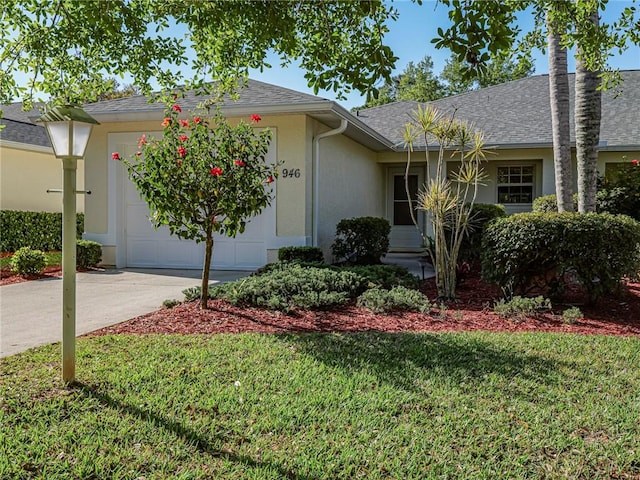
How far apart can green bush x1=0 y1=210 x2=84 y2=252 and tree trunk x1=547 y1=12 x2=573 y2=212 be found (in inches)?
506

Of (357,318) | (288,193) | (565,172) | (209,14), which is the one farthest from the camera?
(288,193)

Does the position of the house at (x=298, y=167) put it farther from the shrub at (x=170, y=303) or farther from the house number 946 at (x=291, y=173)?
the shrub at (x=170, y=303)

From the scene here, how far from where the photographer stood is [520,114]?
47.6 feet

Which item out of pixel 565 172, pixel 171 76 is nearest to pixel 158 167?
pixel 171 76

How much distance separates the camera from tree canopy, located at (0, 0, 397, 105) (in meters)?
4.36

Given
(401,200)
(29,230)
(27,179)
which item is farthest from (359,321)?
(27,179)

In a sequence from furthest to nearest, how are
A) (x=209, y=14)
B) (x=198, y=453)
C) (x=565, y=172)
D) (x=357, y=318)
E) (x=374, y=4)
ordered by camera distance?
(x=565, y=172) → (x=357, y=318) → (x=209, y=14) → (x=374, y=4) → (x=198, y=453)

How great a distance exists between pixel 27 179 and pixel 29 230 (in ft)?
7.51

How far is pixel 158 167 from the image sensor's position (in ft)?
18.4

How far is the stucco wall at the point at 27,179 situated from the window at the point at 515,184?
12482 millimetres

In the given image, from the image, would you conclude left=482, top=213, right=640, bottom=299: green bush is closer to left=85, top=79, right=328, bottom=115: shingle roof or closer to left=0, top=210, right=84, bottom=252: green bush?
left=85, top=79, right=328, bottom=115: shingle roof

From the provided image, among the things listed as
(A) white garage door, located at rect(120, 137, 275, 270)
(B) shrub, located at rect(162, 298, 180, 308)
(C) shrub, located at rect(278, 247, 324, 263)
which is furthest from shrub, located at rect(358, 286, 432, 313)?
(A) white garage door, located at rect(120, 137, 275, 270)

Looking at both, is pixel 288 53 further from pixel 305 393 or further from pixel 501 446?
pixel 501 446

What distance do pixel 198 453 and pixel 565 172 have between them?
728cm
